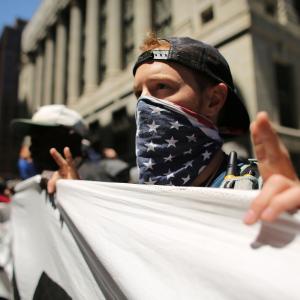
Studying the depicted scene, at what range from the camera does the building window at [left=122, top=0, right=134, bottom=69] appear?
63.1 ft

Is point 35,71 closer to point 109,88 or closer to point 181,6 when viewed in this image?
point 109,88

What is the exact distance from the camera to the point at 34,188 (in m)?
2.26

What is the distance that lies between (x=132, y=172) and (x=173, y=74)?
7.08 ft

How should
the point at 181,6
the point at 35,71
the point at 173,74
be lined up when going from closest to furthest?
the point at 173,74, the point at 181,6, the point at 35,71

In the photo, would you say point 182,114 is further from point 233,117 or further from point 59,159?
point 59,159

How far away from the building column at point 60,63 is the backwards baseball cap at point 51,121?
75.3 feet

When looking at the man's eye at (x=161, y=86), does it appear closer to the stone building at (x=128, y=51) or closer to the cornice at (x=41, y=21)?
the stone building at (x=128, y=51)

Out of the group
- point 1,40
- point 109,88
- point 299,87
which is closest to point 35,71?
point 1,40

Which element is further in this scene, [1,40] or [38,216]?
[1,40]

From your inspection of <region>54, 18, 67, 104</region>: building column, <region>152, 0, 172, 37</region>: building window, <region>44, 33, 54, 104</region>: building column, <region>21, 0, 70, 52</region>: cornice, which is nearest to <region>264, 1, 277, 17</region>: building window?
<region>152, 0, 172, 37</region>: building window

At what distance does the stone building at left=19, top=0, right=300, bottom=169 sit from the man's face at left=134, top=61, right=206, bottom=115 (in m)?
9.78

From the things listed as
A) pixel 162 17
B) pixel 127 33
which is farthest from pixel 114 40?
pixel 162 17

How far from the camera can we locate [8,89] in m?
37.4

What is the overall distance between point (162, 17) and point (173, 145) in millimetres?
16748
